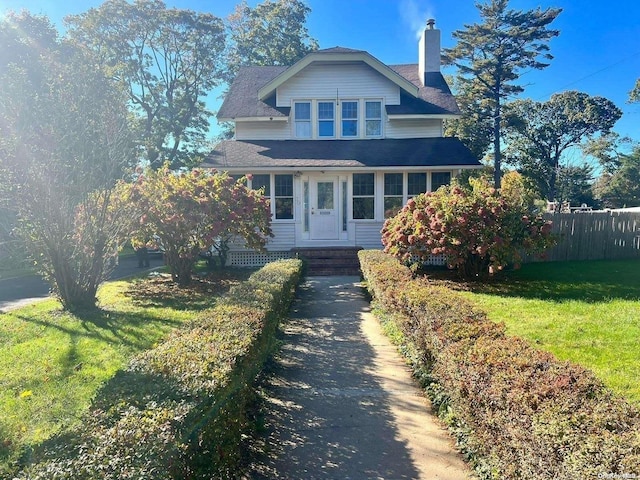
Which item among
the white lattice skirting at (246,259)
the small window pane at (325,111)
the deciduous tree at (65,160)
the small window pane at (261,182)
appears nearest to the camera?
the deciduous tree at (65,160)

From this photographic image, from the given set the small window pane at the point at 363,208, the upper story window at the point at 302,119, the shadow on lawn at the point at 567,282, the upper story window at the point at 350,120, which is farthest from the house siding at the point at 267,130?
the shadow on lawn at the point at 567,282

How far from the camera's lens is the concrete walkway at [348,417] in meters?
3.24

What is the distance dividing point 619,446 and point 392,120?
49.6 ft

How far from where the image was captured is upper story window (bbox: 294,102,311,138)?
53.1 feet

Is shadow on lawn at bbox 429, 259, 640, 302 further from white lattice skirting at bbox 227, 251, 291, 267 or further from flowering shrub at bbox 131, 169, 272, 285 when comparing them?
white lattice skirting at bbox 227, 251, 291, 267

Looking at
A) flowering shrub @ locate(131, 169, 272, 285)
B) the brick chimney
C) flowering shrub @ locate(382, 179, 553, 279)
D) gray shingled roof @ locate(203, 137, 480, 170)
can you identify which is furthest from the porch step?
A: the brick chimney

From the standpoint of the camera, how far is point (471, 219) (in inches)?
360

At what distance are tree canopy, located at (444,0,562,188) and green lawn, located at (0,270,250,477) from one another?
28270mm

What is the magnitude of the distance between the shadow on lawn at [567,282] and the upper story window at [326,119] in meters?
7.76

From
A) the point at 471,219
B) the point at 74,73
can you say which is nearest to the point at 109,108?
the point at 74,73

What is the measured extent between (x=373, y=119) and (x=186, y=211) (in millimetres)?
9297

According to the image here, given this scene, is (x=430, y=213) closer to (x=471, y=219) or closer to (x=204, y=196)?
(x=471, y=219)

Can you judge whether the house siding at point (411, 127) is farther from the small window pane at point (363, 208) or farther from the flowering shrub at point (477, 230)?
the flowering shrub at point (477, 230)

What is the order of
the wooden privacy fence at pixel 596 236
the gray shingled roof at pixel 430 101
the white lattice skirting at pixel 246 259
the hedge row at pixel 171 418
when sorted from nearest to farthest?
the hedge row at pixel 171 418 < the wooden privacy fence at pixel 596 236 < the white lattice skirting at pixel 246 259 < the gray shingled roof at pixel 430 101
